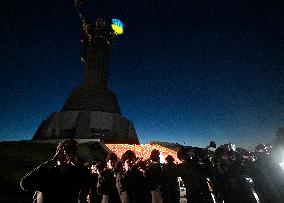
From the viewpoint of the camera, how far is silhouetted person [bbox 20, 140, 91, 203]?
3.23 metres

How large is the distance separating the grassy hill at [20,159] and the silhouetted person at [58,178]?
8.67 meters

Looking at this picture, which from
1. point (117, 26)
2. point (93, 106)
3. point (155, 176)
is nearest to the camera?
point (155, 176)

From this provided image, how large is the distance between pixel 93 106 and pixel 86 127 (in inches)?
207

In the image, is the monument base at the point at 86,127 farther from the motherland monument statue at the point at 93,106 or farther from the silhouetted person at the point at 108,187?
the silhouetted person at the point at 108,187

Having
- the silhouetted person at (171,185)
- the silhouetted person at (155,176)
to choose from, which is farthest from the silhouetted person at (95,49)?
the silhouetted person at (155,176)

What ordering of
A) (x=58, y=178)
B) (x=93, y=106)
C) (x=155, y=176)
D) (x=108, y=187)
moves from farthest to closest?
1. (x=93, y=106)
2. (x=155, y=176)
3. (x=108, y=187)
4. (x=58, y=178)

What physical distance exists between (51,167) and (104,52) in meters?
41.0

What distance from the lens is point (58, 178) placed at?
10.8ft

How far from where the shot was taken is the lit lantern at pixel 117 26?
1761 inches

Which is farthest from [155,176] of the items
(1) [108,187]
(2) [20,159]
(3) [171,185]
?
(2) [20,159]

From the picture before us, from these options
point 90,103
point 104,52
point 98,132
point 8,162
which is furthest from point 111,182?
point 104,52

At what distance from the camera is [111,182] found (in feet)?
19.5

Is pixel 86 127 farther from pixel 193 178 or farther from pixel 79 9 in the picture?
pixel 193 178

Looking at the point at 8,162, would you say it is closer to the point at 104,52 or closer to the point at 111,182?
the point at 111,182
